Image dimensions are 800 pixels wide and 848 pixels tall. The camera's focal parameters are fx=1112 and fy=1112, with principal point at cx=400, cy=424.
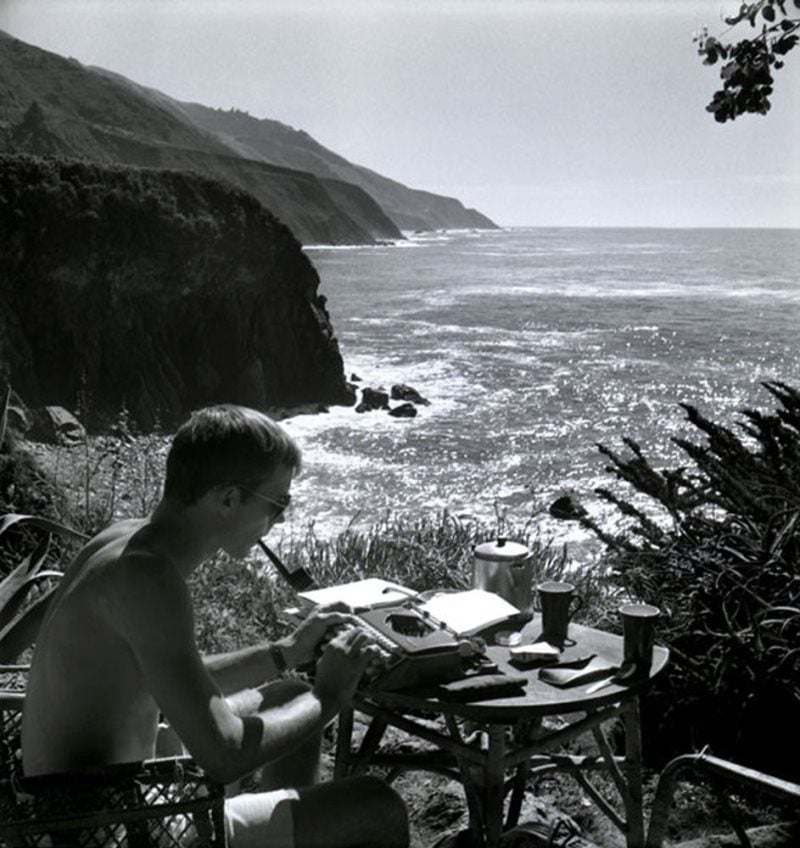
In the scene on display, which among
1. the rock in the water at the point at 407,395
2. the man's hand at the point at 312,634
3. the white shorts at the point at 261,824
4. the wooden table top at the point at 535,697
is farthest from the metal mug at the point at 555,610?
the rock in the water at the point at 407,395

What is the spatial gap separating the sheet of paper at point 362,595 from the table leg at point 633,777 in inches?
24.3

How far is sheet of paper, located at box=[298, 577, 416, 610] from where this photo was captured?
272 centimetres

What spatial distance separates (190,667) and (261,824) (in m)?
0.47

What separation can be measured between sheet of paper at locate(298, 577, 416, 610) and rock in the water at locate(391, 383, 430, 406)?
36.0m

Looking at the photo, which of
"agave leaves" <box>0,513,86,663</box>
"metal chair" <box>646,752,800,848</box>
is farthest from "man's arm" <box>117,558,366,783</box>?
"agave leaves" <box>0,513,86,663</box>

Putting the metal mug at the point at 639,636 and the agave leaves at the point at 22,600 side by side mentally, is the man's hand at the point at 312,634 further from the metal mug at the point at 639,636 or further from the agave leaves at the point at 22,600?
the agave leaves at the point at 22,600

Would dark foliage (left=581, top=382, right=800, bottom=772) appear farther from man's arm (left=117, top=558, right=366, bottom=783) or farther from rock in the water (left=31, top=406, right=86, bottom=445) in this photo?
rock in the water (left=31, top=406, right=86, bottom=445)

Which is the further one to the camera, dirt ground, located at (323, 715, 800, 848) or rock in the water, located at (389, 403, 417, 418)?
rock in the water, located at (389, 403, 417, 418)

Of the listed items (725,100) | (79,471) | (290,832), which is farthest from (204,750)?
(79,471)

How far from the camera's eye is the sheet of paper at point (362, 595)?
272cm

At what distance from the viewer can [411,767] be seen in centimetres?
285

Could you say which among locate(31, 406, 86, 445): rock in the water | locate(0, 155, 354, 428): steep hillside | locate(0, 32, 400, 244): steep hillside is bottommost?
locate(31, 406, 86, 445): rock in the water

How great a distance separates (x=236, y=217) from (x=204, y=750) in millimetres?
37797

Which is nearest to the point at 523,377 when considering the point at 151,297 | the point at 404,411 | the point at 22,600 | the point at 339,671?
the point at 404,411
